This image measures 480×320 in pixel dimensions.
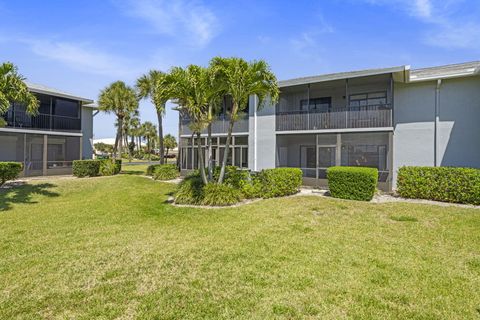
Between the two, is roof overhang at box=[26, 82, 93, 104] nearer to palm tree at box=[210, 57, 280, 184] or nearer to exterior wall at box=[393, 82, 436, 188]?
palm tree at box=[210, 57, 280, 184]

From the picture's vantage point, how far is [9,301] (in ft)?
12.8

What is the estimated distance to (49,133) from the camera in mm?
20375

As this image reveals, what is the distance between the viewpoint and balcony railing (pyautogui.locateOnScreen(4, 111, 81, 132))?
18859 millimetres

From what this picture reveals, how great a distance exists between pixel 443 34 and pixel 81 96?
25.6 meters

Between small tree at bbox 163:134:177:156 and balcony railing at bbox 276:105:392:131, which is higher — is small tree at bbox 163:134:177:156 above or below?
above

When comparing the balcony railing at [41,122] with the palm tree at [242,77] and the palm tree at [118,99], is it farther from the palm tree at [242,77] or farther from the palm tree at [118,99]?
the palm tree at [242,77]

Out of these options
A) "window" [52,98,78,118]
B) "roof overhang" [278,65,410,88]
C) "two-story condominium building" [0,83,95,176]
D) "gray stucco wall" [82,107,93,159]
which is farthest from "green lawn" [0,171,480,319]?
"gray stucco wall" [82,107,93,159]

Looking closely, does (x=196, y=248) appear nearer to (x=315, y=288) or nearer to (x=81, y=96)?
(x=315, y=288)

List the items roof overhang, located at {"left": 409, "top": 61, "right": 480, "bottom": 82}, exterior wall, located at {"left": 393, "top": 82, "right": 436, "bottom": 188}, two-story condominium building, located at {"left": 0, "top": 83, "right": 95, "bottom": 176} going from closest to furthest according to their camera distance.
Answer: roof overhang, located at {"left": 409, "top": 61, "right": 480, "bottom": 82} → exterior wall, located at {"left": 393, "top": 82, "right": 436, "bottom": 188} → two-story condominium building, located at {"left": 0, "top": 83, "right": 95, "bottom": 176}

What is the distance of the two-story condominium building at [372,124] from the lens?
13586mm

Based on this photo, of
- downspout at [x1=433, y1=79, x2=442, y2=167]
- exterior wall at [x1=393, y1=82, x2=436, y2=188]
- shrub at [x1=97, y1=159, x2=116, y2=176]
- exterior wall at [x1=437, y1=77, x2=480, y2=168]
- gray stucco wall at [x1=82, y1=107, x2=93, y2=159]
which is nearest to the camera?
exterior wall at [x1=437, y1=77, x2=480, y2=168]

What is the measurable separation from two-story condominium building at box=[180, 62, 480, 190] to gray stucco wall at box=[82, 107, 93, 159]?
13.4 meters

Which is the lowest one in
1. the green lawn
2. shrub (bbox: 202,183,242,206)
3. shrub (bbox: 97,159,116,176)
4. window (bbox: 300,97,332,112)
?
the green lawn

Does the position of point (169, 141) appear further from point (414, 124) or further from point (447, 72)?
point (447, 72)
